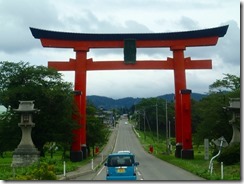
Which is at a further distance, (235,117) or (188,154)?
(188,154)

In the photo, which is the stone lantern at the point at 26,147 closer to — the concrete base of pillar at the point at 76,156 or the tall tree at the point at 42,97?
the tall tree at the point at 42,97

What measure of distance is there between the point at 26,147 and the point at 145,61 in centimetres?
1281

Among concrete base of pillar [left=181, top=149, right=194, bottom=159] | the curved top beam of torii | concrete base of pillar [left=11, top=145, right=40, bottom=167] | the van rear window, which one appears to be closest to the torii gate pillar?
the curved top beam of torii

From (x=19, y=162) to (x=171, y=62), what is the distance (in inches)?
617

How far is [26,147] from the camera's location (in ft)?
98.1

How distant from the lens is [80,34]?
3797 centimetres

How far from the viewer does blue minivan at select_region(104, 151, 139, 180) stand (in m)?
18.6

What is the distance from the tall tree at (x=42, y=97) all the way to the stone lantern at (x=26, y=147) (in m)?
4.08

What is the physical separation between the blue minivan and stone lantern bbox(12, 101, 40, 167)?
11.6 metres

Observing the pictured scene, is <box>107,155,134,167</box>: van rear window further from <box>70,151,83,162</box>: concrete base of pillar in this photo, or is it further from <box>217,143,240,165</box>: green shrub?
<box>70,151,83,162</box>: concrete base of pillar

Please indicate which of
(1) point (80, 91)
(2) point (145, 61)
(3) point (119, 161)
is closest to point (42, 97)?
(1) point (80, 91)

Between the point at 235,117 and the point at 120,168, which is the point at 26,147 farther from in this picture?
the point at 235,117

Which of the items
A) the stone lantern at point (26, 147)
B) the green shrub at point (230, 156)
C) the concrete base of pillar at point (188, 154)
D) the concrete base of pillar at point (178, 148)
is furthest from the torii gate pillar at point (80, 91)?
the green shrub at point (230, 156)

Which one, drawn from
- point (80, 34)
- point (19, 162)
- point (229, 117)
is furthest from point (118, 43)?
point (19, 162)
